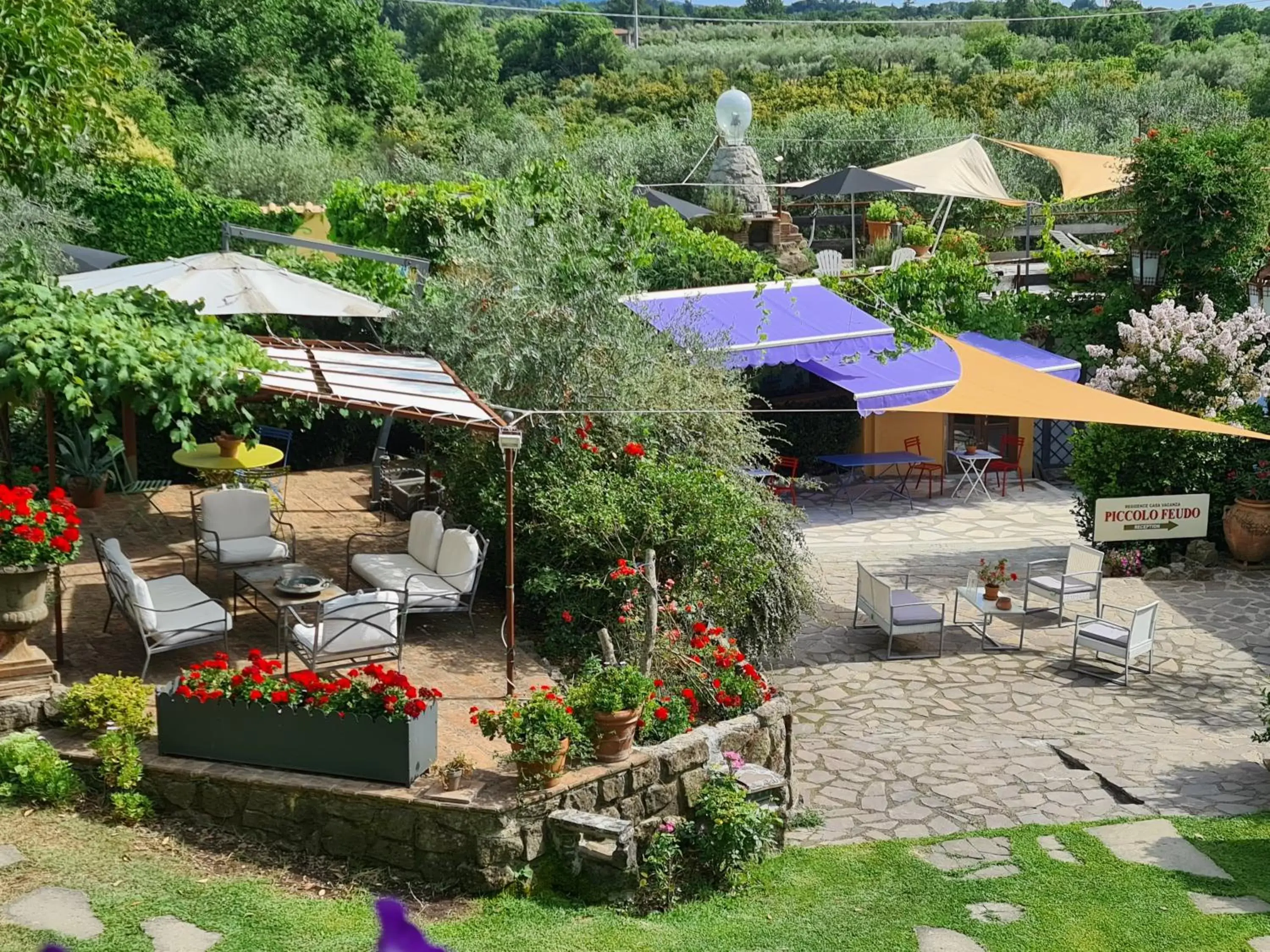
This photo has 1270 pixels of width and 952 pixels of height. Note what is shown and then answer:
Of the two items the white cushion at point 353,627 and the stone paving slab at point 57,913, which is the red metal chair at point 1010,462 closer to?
the white cushion at point 353,627

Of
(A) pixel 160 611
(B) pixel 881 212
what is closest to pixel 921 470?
(B) pixel 881 212

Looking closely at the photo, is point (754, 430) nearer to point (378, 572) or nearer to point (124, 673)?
point (378, 572)

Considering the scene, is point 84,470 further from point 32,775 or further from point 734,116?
point 734,116

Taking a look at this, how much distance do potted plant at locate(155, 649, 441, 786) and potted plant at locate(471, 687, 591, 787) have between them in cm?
45

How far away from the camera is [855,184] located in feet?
86.5

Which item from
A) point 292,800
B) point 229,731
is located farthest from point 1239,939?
point 229,731

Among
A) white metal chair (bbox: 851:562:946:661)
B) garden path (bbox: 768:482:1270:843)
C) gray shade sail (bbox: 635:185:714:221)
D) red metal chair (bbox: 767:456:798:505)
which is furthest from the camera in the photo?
gray shade sail (bbox: 635:185:714:221)

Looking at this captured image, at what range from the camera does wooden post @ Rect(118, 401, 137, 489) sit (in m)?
13.3

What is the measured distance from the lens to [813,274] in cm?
2180

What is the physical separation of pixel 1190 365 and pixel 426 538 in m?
9.26

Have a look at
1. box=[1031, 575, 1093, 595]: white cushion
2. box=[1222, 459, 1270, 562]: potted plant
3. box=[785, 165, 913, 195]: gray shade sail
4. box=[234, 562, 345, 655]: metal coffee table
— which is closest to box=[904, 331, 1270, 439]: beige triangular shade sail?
box=[1222, 459, 1270, 562]: potted plant

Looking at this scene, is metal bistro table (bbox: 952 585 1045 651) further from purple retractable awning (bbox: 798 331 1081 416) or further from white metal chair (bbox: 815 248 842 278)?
white metal chair (bbox: 815 248 842 278)

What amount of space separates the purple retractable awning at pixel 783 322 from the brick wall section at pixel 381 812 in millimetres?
9338

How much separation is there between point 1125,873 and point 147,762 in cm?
584
